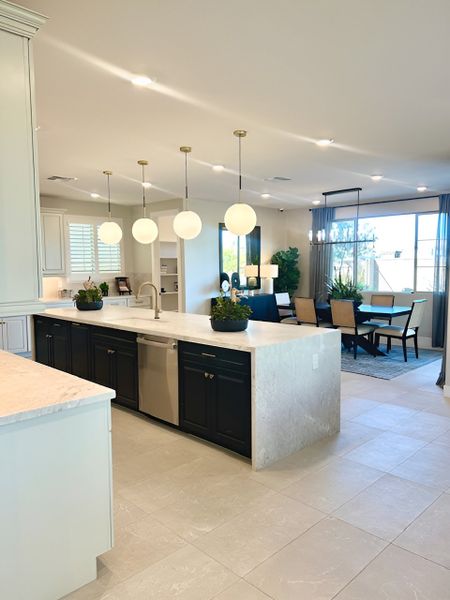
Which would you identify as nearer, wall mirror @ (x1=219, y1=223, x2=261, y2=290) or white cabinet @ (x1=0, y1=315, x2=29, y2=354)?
white cabinet @ (x1=0, y1=315, x2=29, y2=354)

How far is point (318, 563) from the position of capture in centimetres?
217

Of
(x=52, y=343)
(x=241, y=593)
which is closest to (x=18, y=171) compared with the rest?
(x=241, y=593)

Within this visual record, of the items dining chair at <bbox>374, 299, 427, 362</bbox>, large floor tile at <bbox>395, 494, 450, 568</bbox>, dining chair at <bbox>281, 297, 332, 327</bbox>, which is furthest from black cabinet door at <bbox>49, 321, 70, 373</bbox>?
dining chair at <bbox>374, 299, 427, 362</bbox>

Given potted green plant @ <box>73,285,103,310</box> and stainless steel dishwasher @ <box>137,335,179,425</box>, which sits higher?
potted green plant @ <box>73,285,103,310</box>

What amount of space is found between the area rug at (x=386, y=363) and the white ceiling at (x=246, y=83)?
8.75ft

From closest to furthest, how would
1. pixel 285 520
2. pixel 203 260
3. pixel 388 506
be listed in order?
pixel 285 520, pixel 388 506, pixel 203 260

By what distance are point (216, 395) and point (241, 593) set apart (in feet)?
5.20

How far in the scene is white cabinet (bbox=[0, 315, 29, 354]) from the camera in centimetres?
688

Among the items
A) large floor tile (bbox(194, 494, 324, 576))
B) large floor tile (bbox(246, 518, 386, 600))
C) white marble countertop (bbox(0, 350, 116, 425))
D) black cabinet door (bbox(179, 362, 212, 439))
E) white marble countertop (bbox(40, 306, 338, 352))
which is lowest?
large floor tile (bbox(194, 494, 324, 576))

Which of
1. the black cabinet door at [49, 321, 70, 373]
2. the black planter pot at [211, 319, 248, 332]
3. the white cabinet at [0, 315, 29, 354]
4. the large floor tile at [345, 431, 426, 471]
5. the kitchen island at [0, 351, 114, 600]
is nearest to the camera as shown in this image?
the kitchen island at [0, 351, 114, 600]

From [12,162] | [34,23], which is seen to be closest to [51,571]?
[12,162]

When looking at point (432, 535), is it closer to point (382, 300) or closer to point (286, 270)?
point (382, 300)

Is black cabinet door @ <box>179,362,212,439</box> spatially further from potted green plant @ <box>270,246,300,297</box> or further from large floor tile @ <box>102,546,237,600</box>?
potted green plant @ <box>270,246,300,297</box>

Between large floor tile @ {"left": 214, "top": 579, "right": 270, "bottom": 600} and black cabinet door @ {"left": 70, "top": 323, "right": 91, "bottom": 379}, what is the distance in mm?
3245
